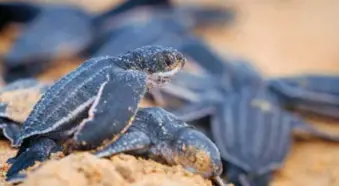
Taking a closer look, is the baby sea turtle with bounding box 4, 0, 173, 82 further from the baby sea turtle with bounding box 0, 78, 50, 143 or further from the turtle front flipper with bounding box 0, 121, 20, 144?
the turtle front flipper with bounding box 0, 121, 20, 144

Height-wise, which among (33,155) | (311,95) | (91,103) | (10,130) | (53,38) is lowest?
(53,38)

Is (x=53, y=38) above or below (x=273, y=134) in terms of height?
below

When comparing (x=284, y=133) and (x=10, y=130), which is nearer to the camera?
(x=10, y=130)

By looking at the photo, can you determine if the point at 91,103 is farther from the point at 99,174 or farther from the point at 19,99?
the point at 19,99

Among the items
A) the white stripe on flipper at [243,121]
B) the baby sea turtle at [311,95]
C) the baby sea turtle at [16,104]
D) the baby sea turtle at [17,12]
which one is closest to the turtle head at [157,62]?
the baby sea turtle at [16,104]

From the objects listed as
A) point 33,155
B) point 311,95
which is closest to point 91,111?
point 33,155

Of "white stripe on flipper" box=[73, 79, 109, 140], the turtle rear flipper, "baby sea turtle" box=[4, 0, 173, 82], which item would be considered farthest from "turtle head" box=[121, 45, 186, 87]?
"baby sea turtle" box=[4, 0, 173, 82]

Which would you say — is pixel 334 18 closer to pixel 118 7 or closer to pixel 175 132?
pixel 118 7
